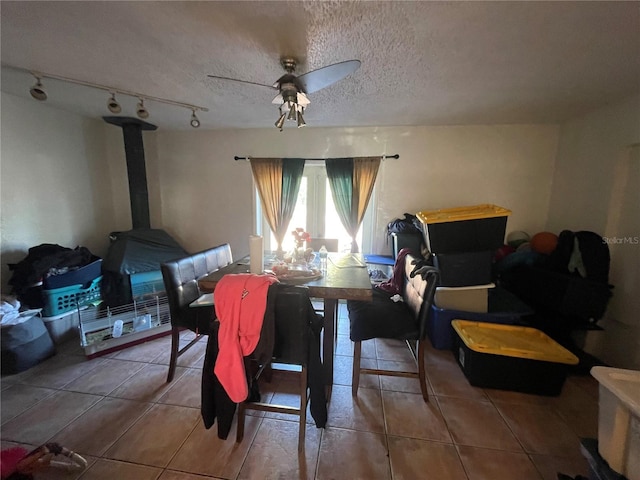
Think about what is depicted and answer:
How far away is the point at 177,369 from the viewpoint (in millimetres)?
1965

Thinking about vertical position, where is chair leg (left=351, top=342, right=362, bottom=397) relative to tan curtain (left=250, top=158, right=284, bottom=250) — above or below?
below

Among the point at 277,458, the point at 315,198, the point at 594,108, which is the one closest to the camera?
the point at 277,458

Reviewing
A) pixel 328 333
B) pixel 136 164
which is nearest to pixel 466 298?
pixel 328 333

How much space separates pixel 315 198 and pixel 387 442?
2.55 metres

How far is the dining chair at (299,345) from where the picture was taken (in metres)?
1.20

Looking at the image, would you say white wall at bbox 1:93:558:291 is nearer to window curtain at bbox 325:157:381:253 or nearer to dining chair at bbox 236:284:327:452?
window curtain at bbox 325:157:381:253

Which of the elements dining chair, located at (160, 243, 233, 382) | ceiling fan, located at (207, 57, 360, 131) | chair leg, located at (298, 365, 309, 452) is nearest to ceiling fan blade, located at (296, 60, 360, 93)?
ceiling fan, located at (207, 57, 360, 131)

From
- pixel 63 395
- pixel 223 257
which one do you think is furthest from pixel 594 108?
pixel 63 395

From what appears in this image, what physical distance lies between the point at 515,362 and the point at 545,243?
56.6 inches

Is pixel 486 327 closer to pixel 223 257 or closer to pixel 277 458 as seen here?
pixel 277 458

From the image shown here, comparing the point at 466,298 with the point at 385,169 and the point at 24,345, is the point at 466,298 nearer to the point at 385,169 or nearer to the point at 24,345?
the point at 385,169

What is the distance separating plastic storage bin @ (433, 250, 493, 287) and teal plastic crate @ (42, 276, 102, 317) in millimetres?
3139

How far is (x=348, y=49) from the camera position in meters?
1.44

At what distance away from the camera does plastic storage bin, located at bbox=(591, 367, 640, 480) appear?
2.98ft
